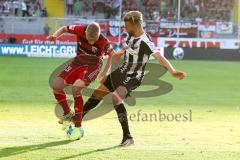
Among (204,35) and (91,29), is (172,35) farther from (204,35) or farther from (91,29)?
(91,29)

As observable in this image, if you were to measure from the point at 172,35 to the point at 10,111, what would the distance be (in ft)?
86.7

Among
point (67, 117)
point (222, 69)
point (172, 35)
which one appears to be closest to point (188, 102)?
point (67, 117)

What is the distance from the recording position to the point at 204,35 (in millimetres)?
38719

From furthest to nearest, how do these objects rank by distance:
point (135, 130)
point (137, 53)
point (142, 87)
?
point (142, 87) < point (135, 130) < point (137, 53)

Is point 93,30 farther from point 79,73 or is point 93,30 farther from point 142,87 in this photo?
point 142,87

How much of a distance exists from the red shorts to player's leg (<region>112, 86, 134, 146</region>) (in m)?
1.00

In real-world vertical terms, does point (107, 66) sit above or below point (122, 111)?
above

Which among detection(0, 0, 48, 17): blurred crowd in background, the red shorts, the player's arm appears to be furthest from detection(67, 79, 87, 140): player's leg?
detection(0, 0, 48, 17): blurred crowd in background

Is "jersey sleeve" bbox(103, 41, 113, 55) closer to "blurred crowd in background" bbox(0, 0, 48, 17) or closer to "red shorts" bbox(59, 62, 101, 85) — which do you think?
"red shorts" bbox(59, 62, 101, 85)

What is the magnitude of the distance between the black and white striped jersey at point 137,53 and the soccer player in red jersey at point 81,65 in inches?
19.6

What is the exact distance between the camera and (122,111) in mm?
9438

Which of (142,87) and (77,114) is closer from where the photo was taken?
(77,114)

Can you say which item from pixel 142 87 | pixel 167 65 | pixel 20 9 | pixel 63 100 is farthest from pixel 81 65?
pixel 20 9

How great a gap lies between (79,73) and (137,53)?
5.21 feet
